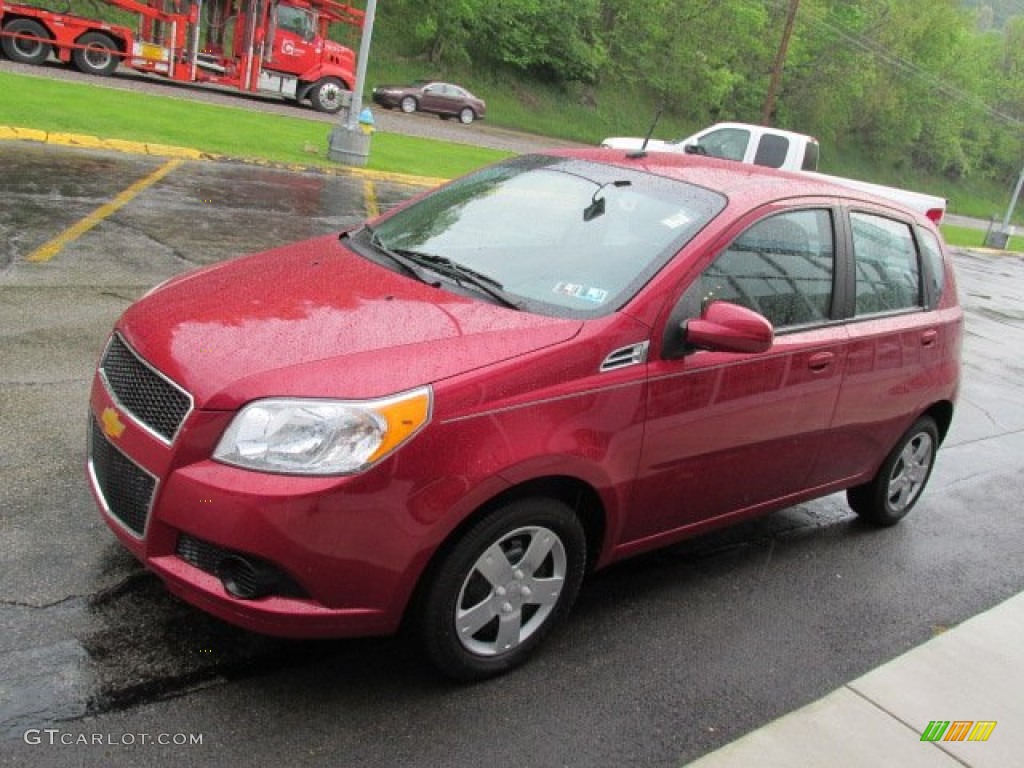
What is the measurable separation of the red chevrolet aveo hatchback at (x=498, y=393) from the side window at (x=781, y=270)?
0.01 meters

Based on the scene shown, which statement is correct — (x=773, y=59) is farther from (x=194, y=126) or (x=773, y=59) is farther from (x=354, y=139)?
(x=194, y=126)

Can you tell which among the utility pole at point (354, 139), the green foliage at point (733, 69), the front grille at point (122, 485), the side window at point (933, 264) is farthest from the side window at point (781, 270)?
the green foliage at point (733, 69)

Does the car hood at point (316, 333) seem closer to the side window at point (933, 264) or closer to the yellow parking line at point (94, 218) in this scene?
the side window at point (933, 264)

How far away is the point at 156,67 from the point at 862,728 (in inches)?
958

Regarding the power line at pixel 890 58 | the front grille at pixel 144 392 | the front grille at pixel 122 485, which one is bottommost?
the front grille at pixel 122 485

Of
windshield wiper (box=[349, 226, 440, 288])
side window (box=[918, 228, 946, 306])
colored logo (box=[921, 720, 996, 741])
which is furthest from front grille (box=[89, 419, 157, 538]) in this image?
side window (box=[918, 228, 946, 306])

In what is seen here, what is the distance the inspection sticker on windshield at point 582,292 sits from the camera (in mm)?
3422

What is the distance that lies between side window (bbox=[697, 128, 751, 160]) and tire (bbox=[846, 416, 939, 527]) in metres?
13.1

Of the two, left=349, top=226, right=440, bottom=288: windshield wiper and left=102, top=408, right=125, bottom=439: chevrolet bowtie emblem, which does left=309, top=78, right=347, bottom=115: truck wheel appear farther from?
left=102, top=408, right=125, bottom=439: chevrolet bowtie emblem

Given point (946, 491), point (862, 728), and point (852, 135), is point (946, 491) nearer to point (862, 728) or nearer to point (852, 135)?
point (862, 728)

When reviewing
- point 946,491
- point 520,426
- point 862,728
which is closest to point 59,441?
point 520,426

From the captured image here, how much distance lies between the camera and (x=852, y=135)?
67875 mm

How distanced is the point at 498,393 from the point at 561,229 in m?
1.17

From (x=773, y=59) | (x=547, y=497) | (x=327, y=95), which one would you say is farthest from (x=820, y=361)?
(x=773, y=59)
